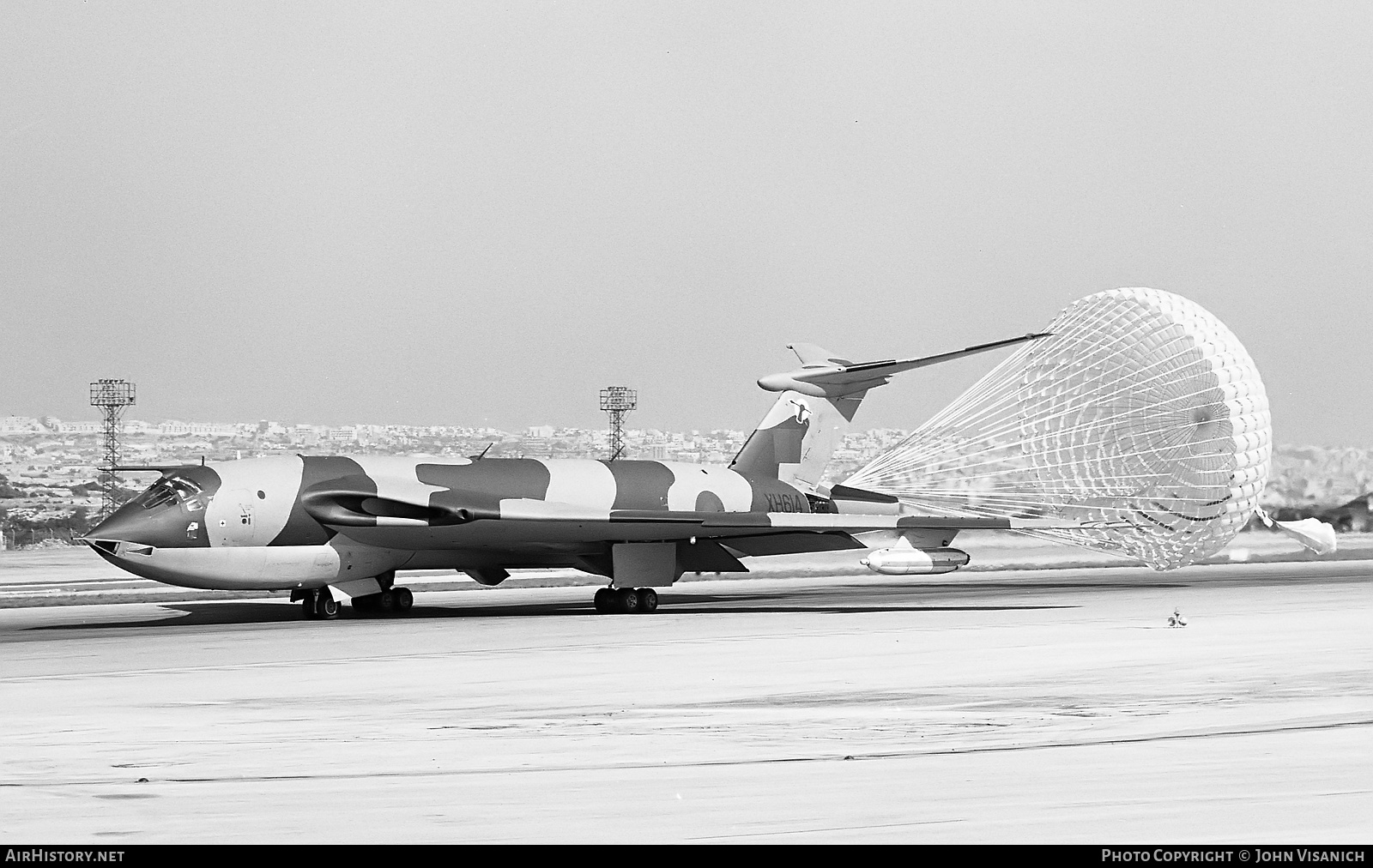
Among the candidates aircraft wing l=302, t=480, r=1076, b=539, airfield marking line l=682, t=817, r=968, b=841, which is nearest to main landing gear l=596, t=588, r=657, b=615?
aircraft wing l=302, t=480, r=1076, b=539

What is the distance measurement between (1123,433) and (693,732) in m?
29.0

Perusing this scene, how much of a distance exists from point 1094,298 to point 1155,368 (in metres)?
2.39

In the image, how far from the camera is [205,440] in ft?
332

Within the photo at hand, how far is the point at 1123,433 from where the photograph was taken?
4019 cm

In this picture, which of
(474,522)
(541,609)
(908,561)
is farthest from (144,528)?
(908,561)

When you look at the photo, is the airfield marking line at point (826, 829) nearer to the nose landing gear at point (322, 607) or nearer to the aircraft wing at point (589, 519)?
the aircraft wing at point (589, 519)

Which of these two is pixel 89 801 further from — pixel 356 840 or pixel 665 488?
pixel 665 488

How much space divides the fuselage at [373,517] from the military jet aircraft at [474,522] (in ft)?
0.11

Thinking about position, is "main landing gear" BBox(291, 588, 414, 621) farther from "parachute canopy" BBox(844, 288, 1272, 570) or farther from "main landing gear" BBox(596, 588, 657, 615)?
"parachute canopy" BBox(844, 288, 1272, 570)

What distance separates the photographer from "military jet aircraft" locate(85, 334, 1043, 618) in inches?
1097

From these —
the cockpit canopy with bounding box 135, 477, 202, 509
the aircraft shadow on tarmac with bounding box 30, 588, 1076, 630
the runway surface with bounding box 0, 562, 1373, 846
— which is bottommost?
the aircraft shadow on tarmac with bounding box 30, 588, 1076, 630

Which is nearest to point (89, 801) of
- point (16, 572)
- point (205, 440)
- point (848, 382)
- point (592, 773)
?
point (592, 773)

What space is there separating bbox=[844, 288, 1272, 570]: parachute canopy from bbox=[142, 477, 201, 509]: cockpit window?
57.4ft

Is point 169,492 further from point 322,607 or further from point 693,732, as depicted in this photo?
point 693,732
